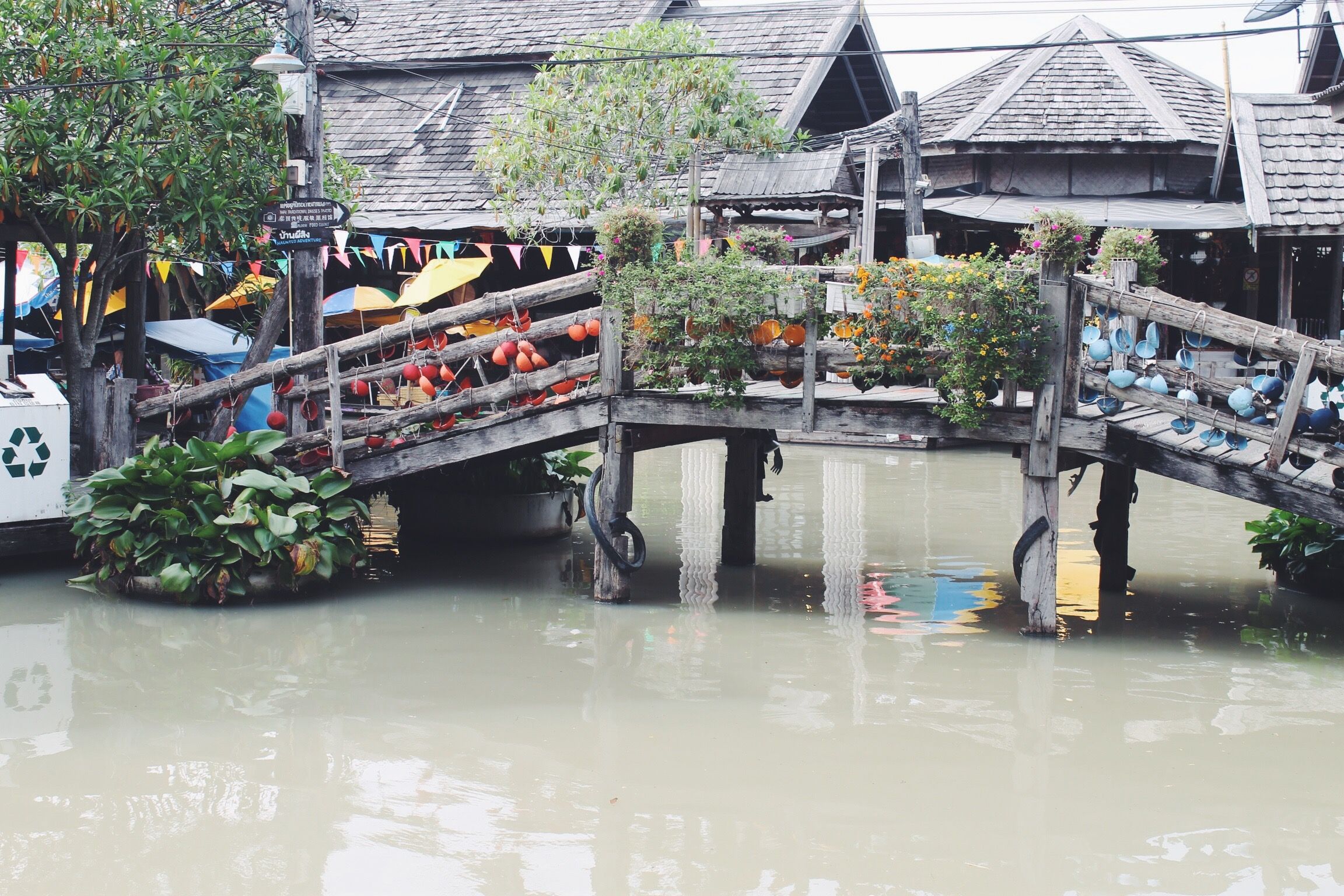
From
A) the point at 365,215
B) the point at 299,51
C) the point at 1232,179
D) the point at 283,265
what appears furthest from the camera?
the point at 365,215

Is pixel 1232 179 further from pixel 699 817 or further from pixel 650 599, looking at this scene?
pixel 699 817

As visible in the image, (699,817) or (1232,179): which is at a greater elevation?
(1232,179)

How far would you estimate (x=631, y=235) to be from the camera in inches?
381

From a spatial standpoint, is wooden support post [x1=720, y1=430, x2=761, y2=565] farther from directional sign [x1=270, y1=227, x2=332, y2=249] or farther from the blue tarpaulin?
the blue tarpaulin

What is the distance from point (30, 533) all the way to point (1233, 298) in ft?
50.6

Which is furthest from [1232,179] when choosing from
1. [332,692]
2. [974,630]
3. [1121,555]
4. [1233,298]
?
[332,692]

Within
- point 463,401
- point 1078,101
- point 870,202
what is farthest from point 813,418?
point 1078,101

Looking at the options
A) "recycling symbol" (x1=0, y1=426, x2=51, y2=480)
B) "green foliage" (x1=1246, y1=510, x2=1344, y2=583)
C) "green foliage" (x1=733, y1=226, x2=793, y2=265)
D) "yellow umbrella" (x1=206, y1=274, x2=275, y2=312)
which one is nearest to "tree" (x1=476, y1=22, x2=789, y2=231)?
"yellow umbrella" (x1=206, y1=274, x2=275, y2=312)

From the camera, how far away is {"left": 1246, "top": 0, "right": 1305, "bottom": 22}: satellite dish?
13.9 metres

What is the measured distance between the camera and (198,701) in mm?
7891

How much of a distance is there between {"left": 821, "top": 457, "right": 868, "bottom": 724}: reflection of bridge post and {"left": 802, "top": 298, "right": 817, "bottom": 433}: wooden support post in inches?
60.9

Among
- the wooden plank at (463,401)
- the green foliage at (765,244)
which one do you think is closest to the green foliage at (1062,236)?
the green foliage at (765,244)

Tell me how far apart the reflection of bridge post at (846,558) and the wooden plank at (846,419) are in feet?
4.87

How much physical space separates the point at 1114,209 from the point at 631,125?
264 inches
